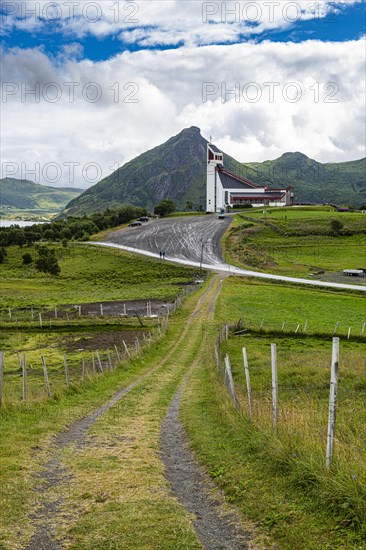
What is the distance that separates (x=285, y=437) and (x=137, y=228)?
141196mm

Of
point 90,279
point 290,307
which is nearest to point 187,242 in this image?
point 90,279

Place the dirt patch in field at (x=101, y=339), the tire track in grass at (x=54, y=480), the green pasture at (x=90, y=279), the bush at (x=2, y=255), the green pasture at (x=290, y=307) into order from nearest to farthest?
the tire track in grass at (x=54, y=480)
the dirt patch in field at (x=101, y=339)
the green pasture at (x=290, y=307)
the green pasture at (x=90, y=279)
the bush at (x=2, y=255)

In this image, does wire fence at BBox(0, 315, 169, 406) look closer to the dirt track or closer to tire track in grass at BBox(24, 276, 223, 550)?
tire track in grass at BBox(24, 276, 223, 550)

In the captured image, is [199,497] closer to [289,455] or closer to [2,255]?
[289,455]

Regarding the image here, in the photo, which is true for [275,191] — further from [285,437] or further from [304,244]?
[285,437]

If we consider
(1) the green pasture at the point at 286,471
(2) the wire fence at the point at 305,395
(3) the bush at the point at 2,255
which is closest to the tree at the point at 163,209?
(3) the bush at the point at 2,255

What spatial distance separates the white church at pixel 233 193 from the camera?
18175cm

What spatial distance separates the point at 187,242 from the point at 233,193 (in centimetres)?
6544

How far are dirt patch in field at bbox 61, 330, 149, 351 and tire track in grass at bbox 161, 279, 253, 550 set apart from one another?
86.4 ft

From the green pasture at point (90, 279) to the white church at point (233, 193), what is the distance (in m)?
72.2

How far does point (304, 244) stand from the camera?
11938 centimetres

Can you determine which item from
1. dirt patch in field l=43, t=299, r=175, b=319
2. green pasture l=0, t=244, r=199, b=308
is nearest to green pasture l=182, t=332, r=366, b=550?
dirt patch in field l=43, t=299, r=175, b=319

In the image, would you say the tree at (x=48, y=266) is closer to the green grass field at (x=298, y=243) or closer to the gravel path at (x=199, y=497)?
the green grass field at (x=298, y=243)

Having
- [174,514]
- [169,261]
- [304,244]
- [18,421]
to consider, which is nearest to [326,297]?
[169,261]
